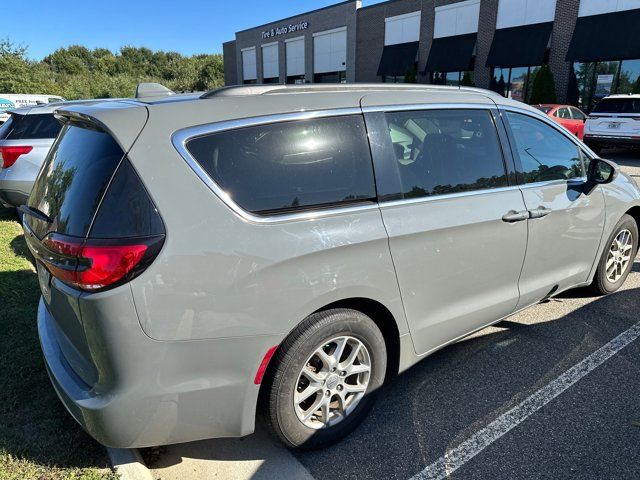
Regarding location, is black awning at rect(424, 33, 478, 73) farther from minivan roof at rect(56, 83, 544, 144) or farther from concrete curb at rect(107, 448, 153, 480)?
concrete curb at rect(107, 448, 153, 480)

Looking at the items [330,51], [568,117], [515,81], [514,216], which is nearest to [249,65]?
[330,51]

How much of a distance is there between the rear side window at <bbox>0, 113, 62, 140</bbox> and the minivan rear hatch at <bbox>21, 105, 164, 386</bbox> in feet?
17.2

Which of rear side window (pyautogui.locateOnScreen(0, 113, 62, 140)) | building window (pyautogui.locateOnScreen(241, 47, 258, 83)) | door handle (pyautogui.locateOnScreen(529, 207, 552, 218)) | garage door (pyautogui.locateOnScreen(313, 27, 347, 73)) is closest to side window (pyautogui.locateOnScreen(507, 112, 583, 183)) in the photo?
door handle (pyautogui.locateOnScreen(529, 207, 552, 218))

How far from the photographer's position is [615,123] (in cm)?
1432

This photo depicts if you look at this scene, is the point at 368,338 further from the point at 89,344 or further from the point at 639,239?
the point at 639,239

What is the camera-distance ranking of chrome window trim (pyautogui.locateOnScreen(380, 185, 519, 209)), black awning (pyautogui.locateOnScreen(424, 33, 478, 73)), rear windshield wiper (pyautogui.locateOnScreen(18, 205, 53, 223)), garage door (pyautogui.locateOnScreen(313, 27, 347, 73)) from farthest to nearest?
garage door (pyautogui.locateOnScreen(313, 27, 347, 73)) → black awning (pyautogui.locateOnScreen(424, 33, 478, 73)) → chrome window trim (pyautogui.locateOnScreen(380, 185, 519, 209)) → rear windshield wiper (pyautogui.locateOnScreen(18, 205, 53, 223))

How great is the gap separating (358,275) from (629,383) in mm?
2090

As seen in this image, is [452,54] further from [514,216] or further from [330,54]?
[514,216]

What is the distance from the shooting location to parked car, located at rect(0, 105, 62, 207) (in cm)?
640

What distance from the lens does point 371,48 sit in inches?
1225

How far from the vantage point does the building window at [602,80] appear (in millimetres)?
19078

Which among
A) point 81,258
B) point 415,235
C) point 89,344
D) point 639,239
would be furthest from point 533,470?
point 639,239

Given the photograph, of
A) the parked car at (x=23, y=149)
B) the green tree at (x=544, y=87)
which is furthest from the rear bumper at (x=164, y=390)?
the green tree at (x=544, y=87)

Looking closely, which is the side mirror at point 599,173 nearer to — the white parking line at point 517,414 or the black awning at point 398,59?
the white parking line at point 517,414
